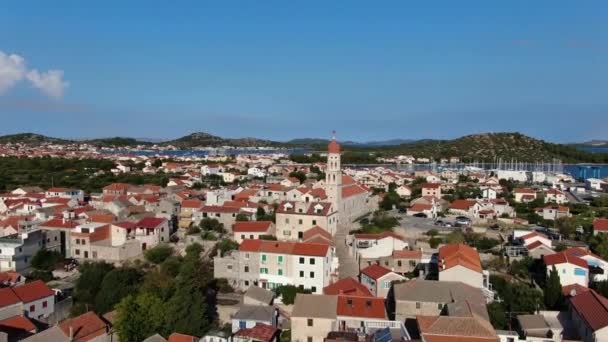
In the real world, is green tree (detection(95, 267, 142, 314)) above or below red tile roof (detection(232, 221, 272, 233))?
below

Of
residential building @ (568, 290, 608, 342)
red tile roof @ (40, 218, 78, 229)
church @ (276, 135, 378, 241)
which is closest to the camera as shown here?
residential building @ (568, 290, 608, 342)

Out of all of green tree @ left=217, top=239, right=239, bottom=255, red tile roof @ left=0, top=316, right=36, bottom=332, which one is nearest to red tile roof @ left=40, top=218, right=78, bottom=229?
green tree @ left=217, top=239, right=239, bottom=255

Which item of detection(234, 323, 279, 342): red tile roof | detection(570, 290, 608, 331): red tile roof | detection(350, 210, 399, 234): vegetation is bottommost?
detection(234, 323, 279, 342): red tile roof

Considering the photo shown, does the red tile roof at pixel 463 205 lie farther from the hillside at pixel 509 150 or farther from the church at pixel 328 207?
the hillside at pixel 509 150

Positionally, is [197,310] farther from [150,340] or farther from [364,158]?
[364,158]

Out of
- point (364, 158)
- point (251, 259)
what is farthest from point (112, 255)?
point (364, 158)

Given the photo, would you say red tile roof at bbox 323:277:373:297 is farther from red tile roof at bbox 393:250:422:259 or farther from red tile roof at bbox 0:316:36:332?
red tile roof at bbox 0:316:36:332

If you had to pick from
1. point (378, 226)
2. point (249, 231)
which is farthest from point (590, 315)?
point (249, 231)
